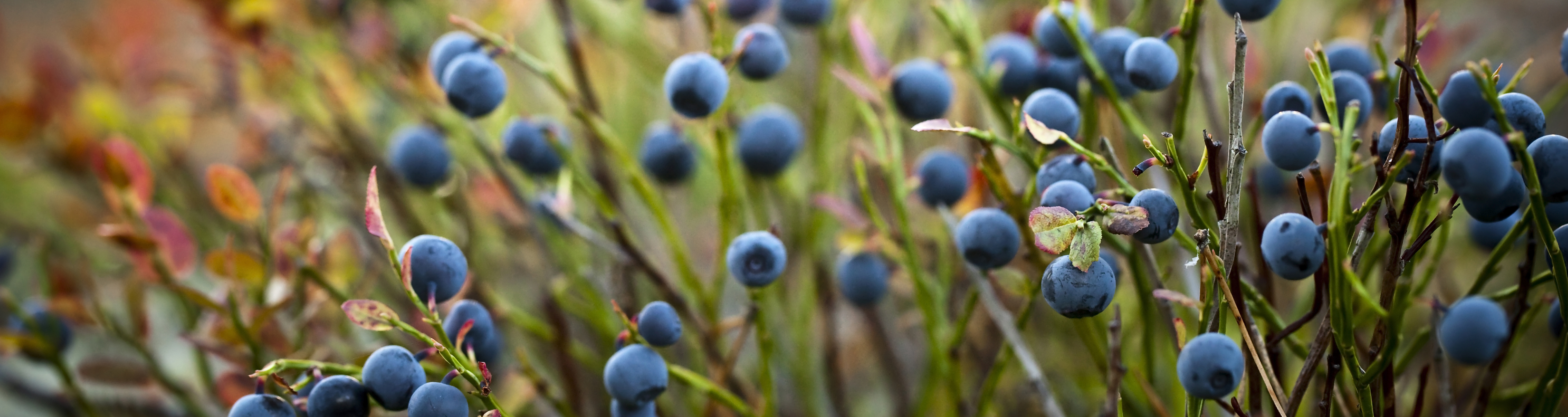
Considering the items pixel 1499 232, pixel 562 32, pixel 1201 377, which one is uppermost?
pixel 562 32

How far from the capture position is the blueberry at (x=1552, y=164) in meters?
0.39

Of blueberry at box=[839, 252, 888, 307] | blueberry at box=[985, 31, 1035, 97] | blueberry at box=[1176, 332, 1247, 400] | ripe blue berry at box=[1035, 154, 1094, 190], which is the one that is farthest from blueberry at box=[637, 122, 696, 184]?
blueberry at box=[1176, 332, 1247, 400]

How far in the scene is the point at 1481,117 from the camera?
1.23ft

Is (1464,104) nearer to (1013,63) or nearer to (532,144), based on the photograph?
(1013,63)

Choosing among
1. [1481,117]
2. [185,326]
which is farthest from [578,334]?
[1481,117]

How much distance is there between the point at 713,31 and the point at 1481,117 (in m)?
0.37

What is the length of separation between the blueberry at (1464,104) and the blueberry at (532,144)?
499 millimetres

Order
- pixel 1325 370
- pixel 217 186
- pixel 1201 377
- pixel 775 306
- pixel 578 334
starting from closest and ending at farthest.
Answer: pixel 1201 377 → pixel 1325 370 → pixel 217 186 → pixel 775 306 → pixel 578 334

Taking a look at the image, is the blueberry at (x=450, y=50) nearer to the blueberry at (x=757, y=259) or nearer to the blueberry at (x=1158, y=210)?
the blueberry at (x=757, y=259)

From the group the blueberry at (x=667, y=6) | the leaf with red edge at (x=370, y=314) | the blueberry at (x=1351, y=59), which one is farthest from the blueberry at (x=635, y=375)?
the blueberry at (x=1351, y=59)

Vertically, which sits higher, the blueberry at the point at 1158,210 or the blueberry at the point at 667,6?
the blueberry at the point at 667,6

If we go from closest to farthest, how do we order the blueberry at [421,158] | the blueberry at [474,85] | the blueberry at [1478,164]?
the blueberry at [1478,164]
the blueberry at [474,85]
the blueberry at [421,158]

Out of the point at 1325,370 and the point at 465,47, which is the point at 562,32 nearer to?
the point at 465,47

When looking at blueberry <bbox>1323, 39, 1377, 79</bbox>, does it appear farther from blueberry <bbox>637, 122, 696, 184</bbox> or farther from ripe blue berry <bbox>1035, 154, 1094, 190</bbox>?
blueberry <bbox>637, 122, 696, 184</bbox>
